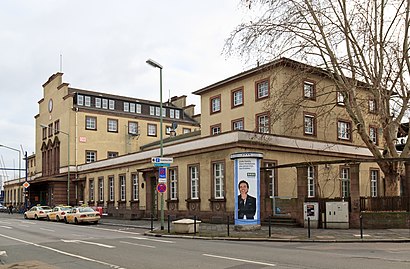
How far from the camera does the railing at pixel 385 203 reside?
25.0 m

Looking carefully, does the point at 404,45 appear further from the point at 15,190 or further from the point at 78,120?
the point at 15,190

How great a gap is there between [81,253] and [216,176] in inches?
697

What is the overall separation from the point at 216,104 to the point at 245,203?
1951 cm

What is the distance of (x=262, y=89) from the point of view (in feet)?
125

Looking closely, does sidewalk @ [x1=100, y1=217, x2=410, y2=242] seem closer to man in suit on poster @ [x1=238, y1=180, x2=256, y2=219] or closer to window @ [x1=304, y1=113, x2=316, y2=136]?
man in suit on poster @ [x1=238, y1=180, x2=256, y2=219]

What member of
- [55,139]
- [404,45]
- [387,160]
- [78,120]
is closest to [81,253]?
[387,160]

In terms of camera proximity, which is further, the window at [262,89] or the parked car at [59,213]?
the parked car at [59,213]

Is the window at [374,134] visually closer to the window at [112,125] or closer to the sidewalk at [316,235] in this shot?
the sidewalk at [316,235]

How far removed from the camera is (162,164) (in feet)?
85.4

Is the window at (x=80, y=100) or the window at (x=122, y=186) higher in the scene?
the window at (x=80, y=100)

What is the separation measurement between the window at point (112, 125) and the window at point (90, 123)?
1.98 m

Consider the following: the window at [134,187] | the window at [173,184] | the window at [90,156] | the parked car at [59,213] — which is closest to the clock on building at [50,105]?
the window at [90,156]

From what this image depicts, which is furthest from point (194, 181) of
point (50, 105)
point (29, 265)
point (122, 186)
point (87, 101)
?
point (50, 105)

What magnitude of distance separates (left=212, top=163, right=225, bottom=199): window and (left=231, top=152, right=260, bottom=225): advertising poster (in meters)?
7.01
